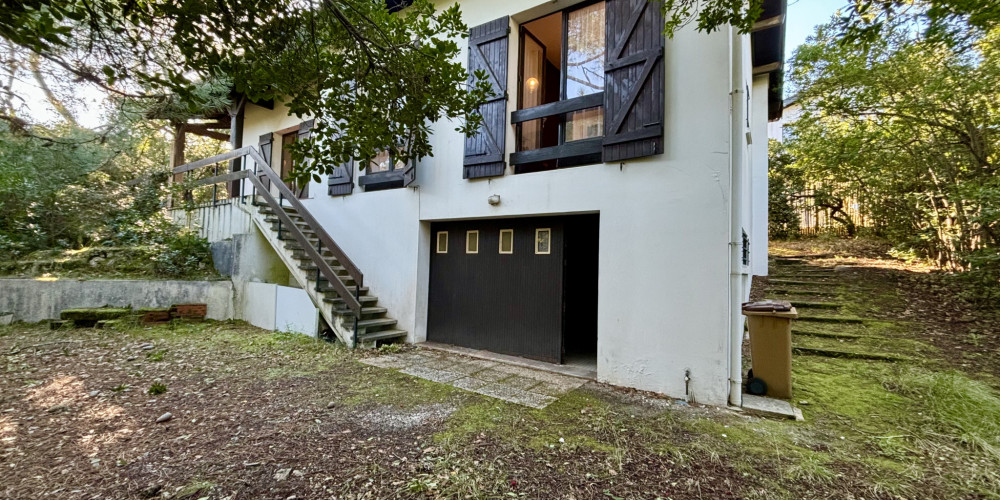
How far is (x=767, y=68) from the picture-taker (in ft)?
23.7

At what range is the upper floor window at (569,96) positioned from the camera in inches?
191

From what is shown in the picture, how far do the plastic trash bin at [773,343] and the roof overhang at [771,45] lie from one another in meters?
3.41

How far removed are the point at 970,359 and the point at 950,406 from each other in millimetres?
1891

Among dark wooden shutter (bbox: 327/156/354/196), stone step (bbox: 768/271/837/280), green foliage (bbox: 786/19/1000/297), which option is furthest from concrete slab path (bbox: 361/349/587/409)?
green foliage (bbox: 786/19/1000/297)

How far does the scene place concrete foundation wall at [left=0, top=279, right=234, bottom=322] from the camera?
662cm

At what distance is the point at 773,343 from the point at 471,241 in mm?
3871

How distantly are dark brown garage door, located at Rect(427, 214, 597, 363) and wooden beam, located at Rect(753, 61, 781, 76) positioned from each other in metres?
4.55

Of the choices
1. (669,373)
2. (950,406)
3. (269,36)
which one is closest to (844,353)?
(950,406)

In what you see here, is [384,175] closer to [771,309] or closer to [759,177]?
Result: [771,309]

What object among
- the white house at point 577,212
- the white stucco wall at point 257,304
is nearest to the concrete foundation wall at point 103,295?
the white stucco wall at point 257,304

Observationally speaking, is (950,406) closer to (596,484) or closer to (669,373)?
(669,373)

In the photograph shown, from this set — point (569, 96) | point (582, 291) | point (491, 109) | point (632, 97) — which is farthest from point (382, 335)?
point (632, 97)

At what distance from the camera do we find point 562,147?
4.96 meters

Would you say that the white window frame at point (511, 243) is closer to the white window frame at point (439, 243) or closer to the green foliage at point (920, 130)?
the white window frame at point (439, 243)
